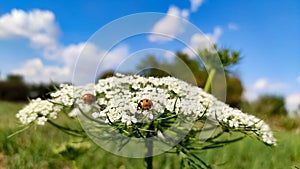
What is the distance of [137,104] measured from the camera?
170 centimetres

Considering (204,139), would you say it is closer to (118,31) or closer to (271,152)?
(118,31)

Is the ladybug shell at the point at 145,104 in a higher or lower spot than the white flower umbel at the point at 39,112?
higher

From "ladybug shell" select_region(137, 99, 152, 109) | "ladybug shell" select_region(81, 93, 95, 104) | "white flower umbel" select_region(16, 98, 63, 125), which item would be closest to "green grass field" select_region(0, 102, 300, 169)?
"white flower umbel" select_region(16, 98, 63, 125)

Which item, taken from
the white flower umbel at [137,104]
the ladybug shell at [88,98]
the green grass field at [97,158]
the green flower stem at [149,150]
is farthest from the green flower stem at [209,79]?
the ladybug shell at [88,98]

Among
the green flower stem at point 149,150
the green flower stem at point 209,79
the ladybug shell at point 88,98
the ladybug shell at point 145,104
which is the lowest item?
the green flower stem at point 149,150

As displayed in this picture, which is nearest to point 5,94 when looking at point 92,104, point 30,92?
point 30,92

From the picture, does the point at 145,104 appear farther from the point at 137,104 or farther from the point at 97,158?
the point at 97,158

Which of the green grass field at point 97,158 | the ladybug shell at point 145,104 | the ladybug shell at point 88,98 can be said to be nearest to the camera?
the ladybug shell at point 145,104

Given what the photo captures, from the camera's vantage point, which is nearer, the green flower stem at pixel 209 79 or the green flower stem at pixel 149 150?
the green flower stem at pixel 149 150

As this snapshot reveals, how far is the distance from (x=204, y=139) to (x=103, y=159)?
133 cm

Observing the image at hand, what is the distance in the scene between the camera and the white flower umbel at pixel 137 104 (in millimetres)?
1697

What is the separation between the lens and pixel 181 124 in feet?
6.18

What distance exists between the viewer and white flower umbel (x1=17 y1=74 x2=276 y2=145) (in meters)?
1.70

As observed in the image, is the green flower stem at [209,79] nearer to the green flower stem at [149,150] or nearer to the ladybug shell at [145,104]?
the green flower stem at [149,150]
